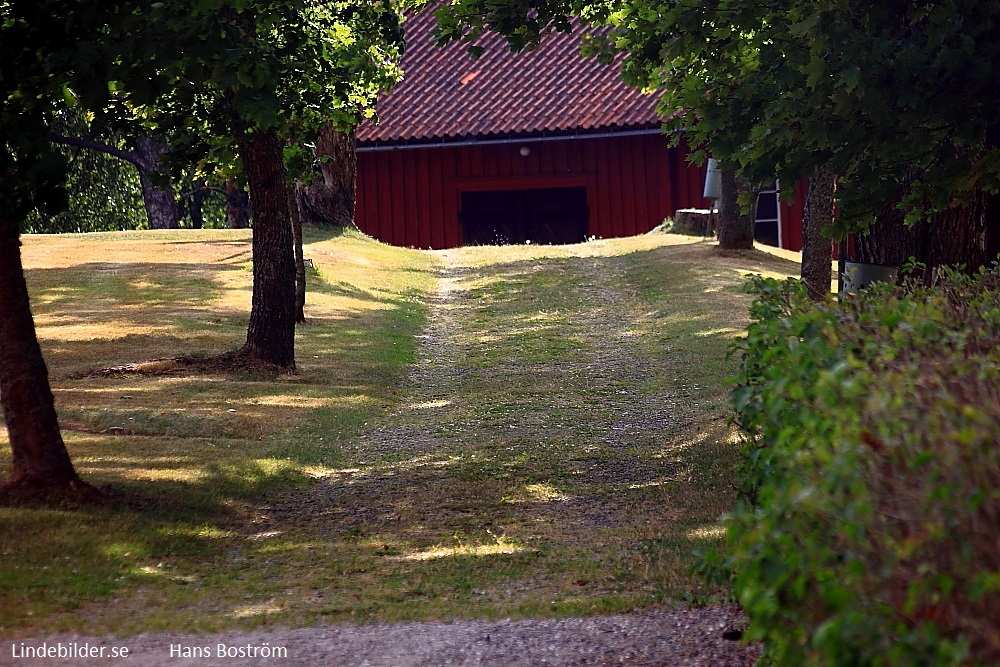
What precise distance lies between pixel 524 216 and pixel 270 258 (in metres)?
18.6

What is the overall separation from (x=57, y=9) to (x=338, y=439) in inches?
217

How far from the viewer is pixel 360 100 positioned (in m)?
16.5

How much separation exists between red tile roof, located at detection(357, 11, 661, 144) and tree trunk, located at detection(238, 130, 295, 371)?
15.8 meters

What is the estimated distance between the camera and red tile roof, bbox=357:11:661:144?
32.6m

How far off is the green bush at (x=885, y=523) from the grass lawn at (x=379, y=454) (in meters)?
3.61

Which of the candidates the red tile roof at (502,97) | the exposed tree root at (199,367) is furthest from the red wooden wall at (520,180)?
the exposed tree root at (199,367)

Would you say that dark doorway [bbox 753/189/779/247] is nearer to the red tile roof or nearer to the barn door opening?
the barn door opening

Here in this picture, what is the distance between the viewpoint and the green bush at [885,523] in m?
2.98

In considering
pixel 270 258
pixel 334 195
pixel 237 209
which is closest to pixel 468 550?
→ pixel 270 258

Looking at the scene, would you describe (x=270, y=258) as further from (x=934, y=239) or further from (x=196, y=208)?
(x=196, y=208)

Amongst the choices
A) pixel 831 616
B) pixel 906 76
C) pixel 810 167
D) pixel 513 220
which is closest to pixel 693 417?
pixel 810 167

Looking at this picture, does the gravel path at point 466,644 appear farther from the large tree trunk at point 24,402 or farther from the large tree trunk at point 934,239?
the large tree trunk at point 934,239

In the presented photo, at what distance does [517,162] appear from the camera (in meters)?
33.5

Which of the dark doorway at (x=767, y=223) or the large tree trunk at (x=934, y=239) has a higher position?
the large tree trunk at (x=934, y=239)
